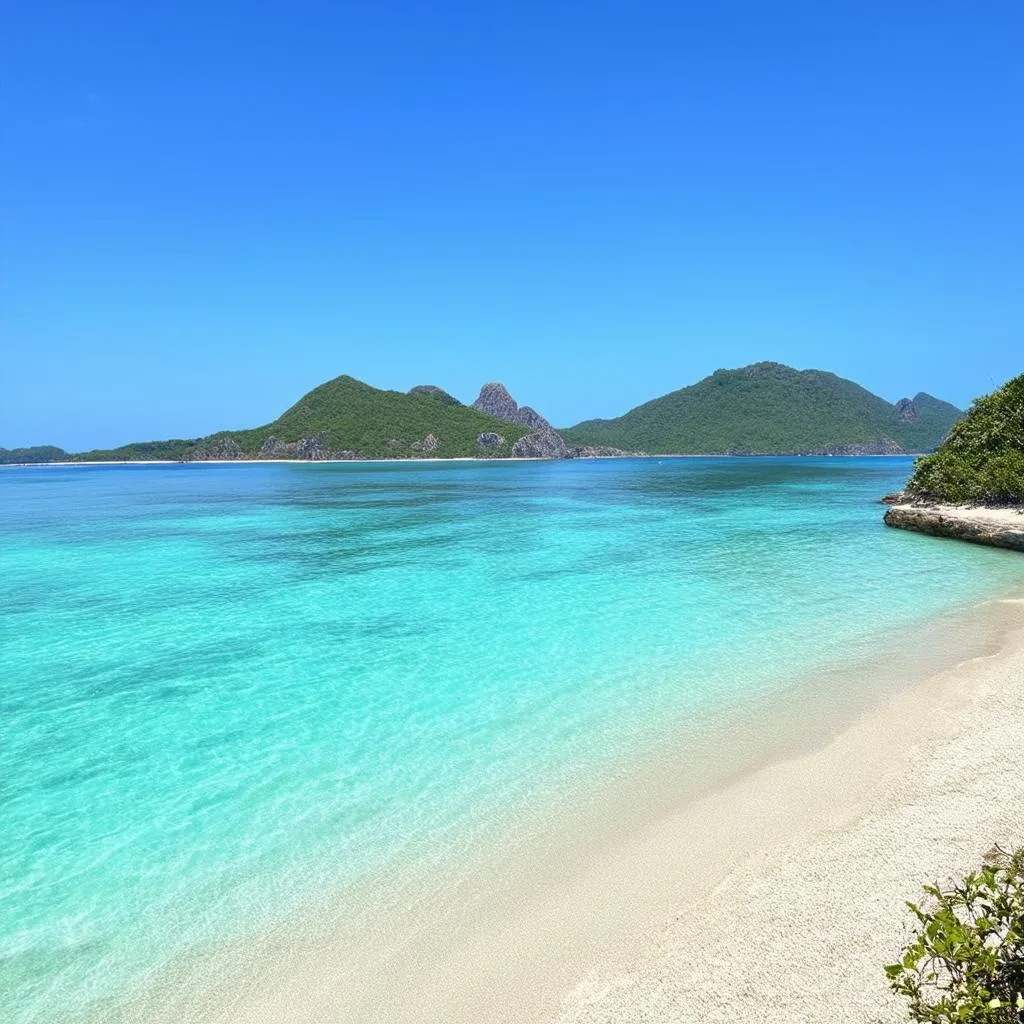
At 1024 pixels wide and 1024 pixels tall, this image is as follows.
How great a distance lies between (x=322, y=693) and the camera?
10.6m

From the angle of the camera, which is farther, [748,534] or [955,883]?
[748,534]

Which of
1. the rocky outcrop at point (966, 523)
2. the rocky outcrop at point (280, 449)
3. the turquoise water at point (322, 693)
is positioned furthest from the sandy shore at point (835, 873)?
the rocky outcrop at point (280, 449)

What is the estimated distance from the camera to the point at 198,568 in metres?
23.1

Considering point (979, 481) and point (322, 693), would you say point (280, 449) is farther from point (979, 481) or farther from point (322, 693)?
point (322, 693)

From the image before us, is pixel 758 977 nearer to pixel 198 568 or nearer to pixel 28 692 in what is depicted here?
pixel 28 692

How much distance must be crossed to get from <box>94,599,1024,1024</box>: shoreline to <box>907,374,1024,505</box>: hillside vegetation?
994 inches

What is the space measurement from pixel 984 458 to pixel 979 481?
182 cm

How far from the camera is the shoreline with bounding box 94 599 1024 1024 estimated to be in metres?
4.43

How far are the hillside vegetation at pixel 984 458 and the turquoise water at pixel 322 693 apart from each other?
5.39m

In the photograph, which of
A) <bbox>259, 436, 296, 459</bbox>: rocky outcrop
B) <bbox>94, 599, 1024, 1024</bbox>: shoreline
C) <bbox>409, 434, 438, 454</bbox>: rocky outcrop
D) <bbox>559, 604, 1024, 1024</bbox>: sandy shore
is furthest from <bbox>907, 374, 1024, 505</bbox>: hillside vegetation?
<bbox>259, 436, 296, 459</bbox>: rocky outcrop

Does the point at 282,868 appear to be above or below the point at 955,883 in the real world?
below

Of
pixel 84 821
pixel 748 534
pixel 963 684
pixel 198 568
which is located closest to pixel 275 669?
pixel 84 821

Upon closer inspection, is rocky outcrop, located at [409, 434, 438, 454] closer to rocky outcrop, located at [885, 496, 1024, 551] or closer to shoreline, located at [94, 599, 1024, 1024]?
rocky outcrop, located at [885, 496, 1024, 551]

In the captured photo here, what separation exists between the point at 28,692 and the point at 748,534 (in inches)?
1091
